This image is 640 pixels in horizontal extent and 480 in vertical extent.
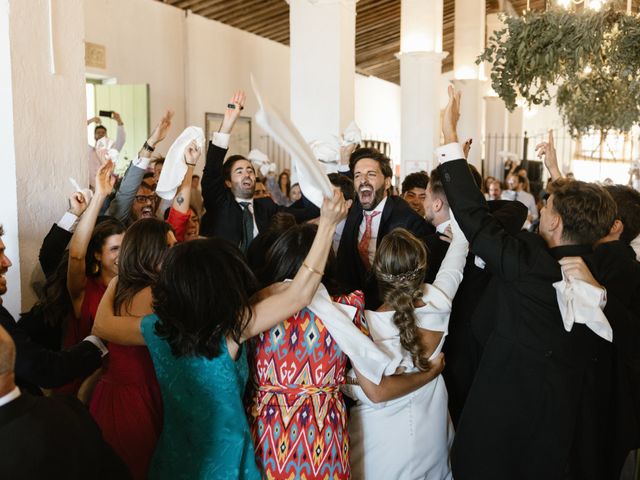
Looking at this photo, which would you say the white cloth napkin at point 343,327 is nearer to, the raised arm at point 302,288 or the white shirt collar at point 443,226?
the raised arm at point 302,288

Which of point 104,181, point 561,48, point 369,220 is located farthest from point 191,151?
point 561,48

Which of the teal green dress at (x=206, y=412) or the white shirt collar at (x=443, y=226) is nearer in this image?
the teal green dress at (x=206, y=412)

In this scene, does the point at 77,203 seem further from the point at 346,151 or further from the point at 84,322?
the point at 346,151

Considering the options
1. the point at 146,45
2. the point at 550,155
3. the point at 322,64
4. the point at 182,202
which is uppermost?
the point at 146,45

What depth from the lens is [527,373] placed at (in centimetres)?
234

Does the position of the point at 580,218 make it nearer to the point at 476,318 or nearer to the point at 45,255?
the point at 476,318

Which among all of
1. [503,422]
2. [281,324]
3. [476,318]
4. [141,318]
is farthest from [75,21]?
[503,422]

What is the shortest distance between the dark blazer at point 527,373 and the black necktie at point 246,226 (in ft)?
5.88

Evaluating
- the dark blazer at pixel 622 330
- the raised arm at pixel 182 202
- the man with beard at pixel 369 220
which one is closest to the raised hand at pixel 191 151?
the raised arm at pixel 182 202

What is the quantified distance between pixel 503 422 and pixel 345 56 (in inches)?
193

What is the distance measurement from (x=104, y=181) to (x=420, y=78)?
707cm

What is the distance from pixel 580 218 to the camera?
2252mm

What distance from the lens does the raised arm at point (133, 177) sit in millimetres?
3449

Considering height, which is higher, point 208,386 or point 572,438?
point 208,386
